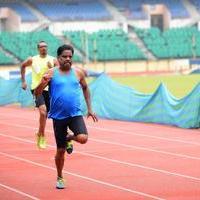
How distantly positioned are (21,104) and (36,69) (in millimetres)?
15874

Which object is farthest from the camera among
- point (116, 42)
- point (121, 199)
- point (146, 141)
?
point (116, 42)

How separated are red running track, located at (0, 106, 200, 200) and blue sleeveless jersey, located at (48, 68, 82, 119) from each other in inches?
38.3

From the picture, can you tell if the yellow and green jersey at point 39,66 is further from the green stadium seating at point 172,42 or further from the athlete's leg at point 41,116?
the green stadium seating at point 172,42

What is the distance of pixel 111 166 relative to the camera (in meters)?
12.8

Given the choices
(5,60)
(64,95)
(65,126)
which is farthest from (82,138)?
(5,60)

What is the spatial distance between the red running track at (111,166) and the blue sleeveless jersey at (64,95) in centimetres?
97

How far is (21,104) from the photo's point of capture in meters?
31.5

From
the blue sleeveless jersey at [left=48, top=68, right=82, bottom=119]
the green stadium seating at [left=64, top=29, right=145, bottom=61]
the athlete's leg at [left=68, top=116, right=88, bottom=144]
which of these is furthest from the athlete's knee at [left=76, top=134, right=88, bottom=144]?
the green stadium seating at [left=64, top=29, right=145, bottom=61]

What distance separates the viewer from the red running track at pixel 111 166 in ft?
33.1

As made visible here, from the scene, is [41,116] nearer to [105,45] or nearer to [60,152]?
[60,152]

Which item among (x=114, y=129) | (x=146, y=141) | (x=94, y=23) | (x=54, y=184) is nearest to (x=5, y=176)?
(x=54, y=184)

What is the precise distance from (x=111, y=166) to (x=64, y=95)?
2.97 m

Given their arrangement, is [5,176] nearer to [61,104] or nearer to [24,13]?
[61,104]

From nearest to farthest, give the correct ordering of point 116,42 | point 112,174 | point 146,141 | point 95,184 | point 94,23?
point 95,184 → point 112,174 → point 146,141 → point 116,42 → point 94,23
